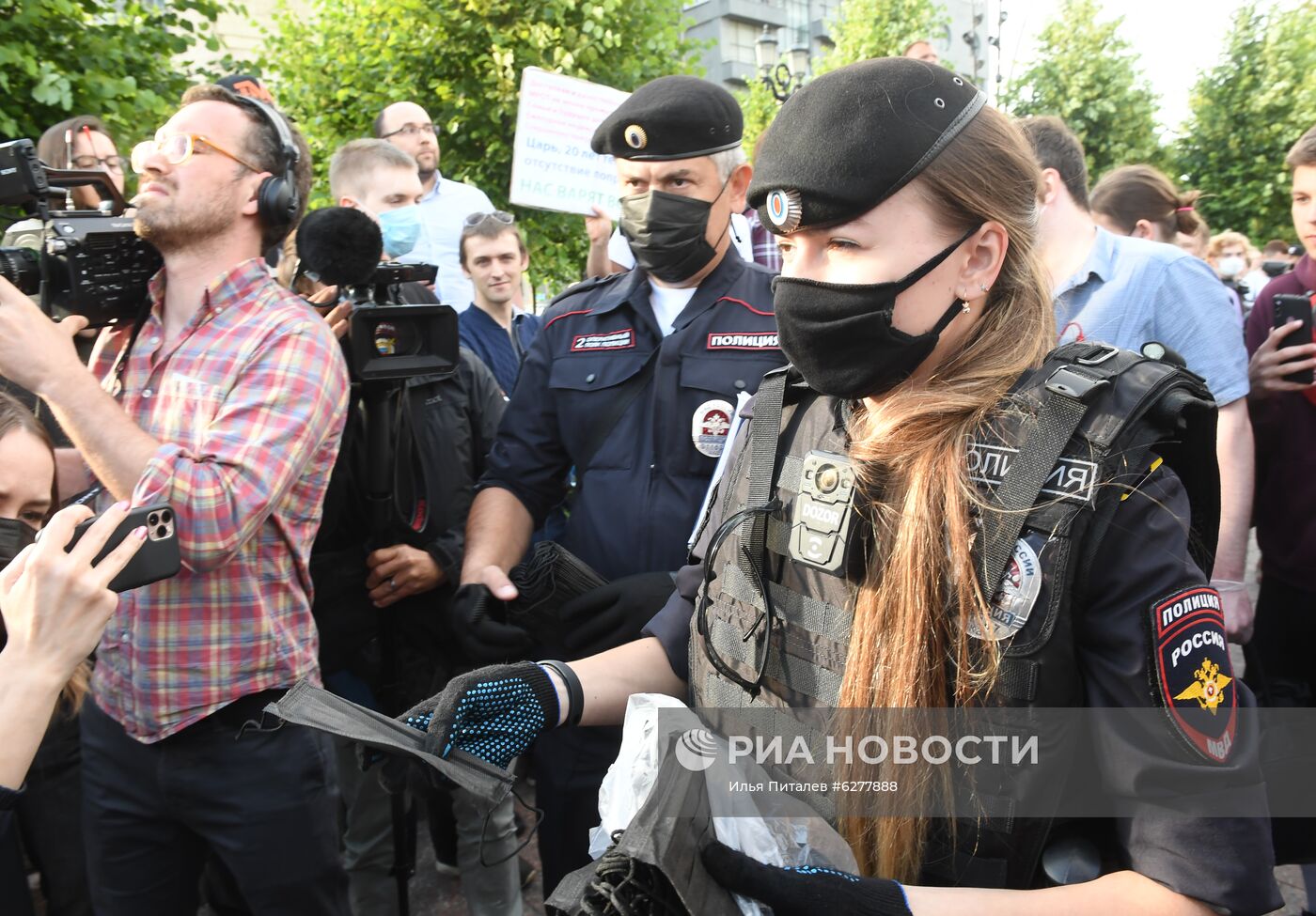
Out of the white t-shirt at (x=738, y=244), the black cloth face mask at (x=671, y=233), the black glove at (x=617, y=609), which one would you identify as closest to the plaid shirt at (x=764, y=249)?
the white t-shirt at (x=738, y=244)

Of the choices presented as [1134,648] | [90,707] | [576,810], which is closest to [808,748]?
[1134,648]

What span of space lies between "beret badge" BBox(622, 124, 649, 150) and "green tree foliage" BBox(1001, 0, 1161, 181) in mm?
19516

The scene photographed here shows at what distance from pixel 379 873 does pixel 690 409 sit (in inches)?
79.3

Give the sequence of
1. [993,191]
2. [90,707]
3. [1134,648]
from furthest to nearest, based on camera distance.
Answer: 1. [90,707]
2. [993,191]
3. [1134,648]

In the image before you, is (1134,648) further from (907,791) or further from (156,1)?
(156,1)

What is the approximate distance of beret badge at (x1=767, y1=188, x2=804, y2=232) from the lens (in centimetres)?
141

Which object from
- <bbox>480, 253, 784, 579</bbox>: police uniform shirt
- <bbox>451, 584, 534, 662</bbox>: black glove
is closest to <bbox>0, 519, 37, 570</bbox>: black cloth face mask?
<bbox>451, 584, 534, 662</bbox>: black glove

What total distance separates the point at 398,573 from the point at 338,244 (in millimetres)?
962

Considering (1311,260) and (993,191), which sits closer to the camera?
(993,191)

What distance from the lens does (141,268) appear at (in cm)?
244

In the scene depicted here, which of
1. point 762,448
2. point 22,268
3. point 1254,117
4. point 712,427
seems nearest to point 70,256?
point 22,268

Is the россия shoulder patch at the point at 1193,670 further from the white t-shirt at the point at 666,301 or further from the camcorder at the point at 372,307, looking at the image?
the camcorder at the point at 372,307

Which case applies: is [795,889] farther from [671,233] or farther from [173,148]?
[173,148]

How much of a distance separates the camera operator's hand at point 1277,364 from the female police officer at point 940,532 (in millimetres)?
2085
